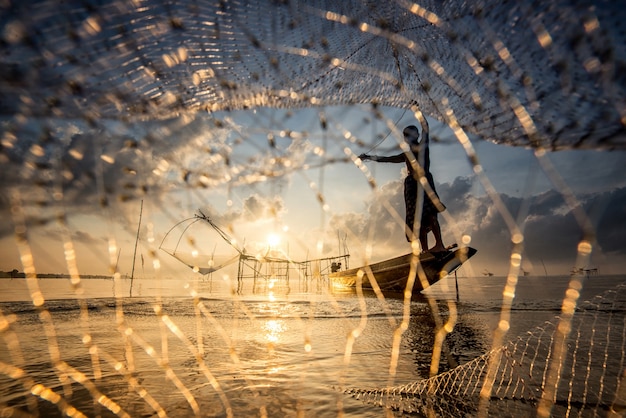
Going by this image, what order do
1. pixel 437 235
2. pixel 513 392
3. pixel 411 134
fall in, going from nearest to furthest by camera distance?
pixel 513 392 < pixel 411 134 < pixel 437 235

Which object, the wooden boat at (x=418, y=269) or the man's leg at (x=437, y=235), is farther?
the wooden boat at (x=418, y=269)

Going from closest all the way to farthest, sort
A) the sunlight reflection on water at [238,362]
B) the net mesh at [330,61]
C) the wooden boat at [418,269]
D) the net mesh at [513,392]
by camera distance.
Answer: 1. the net mesh at [330,61]
2. the net mesh at [513,392]
3. the sunlight reflection on water at [238,362]
4. the wooden boat at [418,269]

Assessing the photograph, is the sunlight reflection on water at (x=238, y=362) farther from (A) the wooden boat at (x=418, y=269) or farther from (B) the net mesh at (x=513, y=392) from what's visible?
(A) the wooden boat at (x=418, y=269)

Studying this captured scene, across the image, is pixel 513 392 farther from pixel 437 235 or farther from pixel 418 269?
pixel 418 269

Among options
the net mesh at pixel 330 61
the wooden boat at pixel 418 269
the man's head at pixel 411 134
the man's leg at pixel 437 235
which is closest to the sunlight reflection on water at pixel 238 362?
the net mesh at pixel 330 61

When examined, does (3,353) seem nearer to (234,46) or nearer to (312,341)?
(312,341)

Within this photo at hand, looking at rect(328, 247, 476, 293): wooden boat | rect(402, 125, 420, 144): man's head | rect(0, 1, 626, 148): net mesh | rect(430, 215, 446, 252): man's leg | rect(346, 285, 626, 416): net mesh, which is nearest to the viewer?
rect(0, 1, 626, 148): net mesh

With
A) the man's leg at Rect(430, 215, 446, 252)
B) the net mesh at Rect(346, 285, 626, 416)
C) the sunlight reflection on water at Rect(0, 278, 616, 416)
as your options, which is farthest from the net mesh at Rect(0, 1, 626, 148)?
the man's leg at Rect(430, 215, 446, 252)

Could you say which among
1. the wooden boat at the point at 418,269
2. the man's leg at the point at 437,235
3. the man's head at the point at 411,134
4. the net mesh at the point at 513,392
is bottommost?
the net mesh at the point at 513,392

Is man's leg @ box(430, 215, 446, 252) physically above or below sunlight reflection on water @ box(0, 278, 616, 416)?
above

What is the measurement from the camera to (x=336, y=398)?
2543 millimetres

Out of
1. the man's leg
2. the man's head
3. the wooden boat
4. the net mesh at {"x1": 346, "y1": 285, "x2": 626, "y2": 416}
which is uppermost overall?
the man's head

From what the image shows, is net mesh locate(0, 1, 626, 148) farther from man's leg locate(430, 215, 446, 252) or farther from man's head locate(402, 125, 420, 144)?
man's leg locate(430, 215, 446, 252)

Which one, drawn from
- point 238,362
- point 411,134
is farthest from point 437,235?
point 238,362
